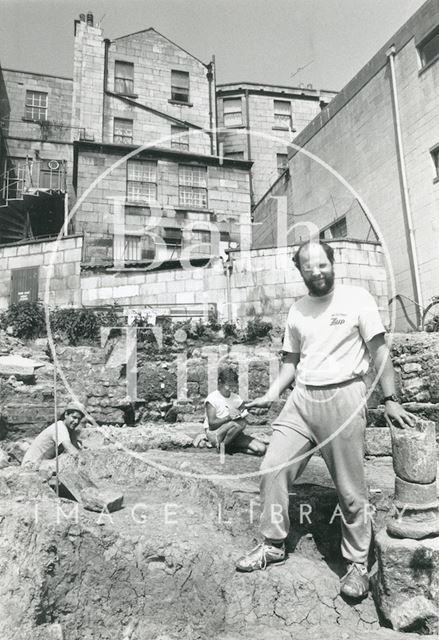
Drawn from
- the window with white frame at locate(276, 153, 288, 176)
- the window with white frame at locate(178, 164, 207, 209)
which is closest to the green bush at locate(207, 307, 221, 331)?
the window with white frame at locate(178, 164, 207, 209)

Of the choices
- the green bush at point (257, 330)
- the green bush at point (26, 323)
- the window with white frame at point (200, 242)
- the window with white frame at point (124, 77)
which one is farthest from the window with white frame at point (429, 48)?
the window with white frame at point (124, 77)

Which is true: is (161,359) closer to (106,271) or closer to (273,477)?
(106,271)

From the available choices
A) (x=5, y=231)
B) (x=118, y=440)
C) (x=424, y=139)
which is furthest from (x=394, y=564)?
(x=5, y=231)

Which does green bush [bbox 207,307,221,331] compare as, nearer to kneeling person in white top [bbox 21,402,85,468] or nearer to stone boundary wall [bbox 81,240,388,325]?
stone boundary wall [bbox 81,240,388,325]

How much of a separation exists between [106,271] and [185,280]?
2.79 m

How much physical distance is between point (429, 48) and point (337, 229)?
20.7ft

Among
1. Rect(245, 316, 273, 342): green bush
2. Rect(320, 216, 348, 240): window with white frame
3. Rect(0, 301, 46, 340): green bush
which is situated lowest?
Rect(245, 316, 273, 342): green bush

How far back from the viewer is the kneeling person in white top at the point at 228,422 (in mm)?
6371

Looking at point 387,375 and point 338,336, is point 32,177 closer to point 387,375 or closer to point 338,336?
point 338,336

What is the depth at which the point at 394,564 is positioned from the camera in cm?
289

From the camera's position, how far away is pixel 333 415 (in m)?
3.02

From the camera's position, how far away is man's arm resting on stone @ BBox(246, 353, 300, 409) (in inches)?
132

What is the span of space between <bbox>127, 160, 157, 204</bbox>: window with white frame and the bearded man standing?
62.3 ft

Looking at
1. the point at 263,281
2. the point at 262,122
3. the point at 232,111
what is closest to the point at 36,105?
the point at 232,111
